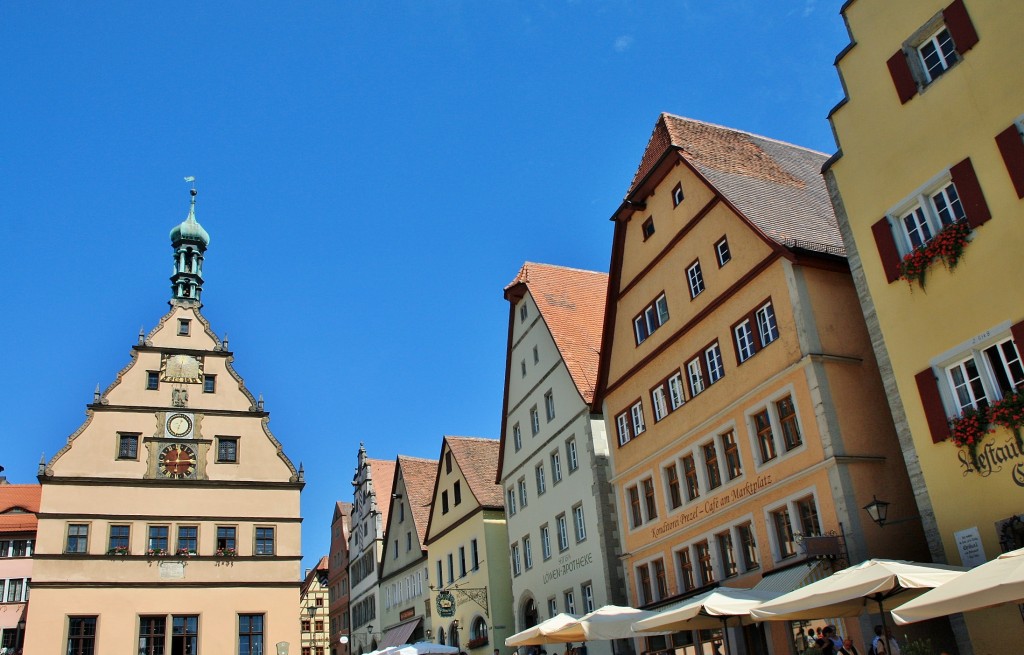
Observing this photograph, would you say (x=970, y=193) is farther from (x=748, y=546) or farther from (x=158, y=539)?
(x=158, y=539)

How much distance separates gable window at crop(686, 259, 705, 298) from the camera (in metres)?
21.3

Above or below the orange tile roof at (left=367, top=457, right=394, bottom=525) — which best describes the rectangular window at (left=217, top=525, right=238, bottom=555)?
below

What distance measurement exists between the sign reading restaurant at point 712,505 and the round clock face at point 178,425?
20.2 m

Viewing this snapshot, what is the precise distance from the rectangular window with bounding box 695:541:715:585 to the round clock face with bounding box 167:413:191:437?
72.0 feet

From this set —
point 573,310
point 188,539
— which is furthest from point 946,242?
point 188,539

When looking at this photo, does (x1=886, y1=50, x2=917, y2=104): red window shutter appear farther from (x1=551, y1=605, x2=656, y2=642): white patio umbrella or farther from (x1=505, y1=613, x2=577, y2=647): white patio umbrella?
(x1=505, y1=613, x2=577, y2=647): white patio umbrella

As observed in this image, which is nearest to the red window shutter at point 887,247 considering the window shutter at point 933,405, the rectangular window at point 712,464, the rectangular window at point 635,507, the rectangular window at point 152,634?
the window shutter at point 933,405

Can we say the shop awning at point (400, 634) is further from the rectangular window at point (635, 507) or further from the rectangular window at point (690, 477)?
the rectangular window at point (690, 477)

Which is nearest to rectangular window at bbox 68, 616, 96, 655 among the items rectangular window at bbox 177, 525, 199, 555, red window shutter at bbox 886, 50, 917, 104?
rectangular window at bbox 177, 525, 199, 555

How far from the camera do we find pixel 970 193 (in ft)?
45.4

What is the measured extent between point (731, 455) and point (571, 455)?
837 cm

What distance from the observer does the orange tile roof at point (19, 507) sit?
40.8 meters

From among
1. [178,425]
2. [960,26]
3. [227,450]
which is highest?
[178,425]

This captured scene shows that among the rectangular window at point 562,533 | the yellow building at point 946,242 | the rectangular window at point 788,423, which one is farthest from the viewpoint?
the rectangular window at point 562,533
